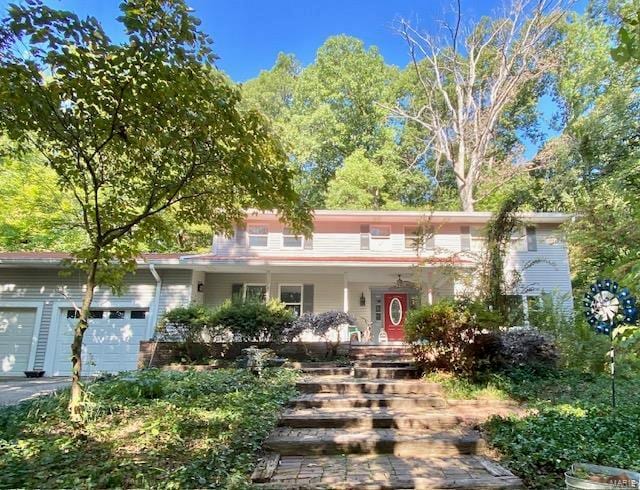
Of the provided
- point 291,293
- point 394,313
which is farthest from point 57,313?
point 394,313

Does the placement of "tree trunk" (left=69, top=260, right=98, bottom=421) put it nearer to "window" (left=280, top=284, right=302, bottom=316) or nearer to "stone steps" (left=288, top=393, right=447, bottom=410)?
"stone steps" (left=288, top=393, right=447, bottom=410)

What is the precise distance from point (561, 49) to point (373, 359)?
71.1ft

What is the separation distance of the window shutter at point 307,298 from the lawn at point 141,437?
7837mm

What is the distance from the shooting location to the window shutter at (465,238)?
15.2m

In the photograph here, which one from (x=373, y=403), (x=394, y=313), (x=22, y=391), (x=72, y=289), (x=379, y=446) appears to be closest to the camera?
(x=379, y=446)

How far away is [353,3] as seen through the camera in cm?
1612

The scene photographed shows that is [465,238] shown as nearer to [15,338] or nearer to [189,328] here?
[189,328]

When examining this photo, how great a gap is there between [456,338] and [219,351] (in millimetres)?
5936

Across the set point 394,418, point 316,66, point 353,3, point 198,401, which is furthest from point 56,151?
point 316,66

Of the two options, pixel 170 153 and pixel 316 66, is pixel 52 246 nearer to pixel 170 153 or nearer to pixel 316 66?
pixel 170 153

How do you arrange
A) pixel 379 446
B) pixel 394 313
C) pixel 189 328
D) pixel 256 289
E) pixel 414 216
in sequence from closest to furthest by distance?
pixel 379 446, pixel 189 328, pixel 394 313, pixel 256 289, pixel 414 216

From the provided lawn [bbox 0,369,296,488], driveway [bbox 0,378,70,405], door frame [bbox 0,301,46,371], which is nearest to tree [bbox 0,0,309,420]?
lawn [bbox 0,369,296,488]

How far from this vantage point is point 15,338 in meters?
12.1

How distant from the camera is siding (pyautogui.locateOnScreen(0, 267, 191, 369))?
1232 cm
